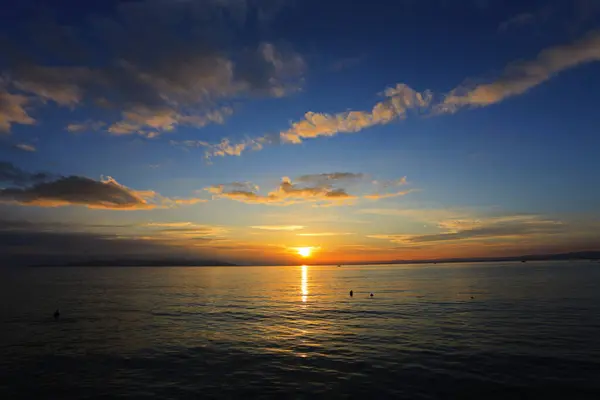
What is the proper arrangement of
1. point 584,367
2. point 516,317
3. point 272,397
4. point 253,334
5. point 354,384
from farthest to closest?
1. point 516,317
2. point 253,334
3. point 584,367
4. point 354,384
5. point 272,397

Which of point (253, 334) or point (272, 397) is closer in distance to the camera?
point (272, 397)

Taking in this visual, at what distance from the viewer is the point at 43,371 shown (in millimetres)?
27203

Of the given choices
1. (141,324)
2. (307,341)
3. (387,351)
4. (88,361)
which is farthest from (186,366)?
(141,324)

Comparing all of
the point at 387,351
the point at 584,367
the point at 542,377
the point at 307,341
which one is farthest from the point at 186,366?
the point at 584,367

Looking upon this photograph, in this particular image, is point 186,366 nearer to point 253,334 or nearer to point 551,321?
point 253,334

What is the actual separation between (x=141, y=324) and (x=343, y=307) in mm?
32366

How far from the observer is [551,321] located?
44312 mm

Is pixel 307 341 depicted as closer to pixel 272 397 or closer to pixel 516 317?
pixel 272 397

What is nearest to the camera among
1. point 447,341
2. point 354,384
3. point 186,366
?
point 354,384

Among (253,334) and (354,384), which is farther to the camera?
(253,334)

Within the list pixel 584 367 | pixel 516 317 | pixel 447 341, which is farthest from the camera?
pixel 516 317

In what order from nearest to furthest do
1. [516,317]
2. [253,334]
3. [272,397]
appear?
[272,397] < [253,334] < [516,317]

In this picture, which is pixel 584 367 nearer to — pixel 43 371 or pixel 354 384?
pixel 354 384

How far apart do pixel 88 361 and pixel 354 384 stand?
2103 cm
